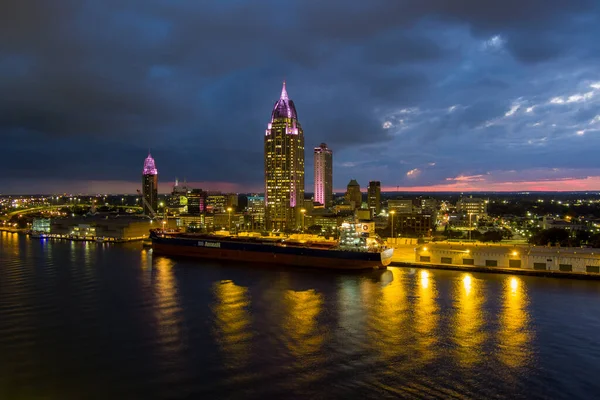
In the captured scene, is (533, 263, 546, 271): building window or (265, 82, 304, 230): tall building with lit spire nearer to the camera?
(533, 263, 546, 271): building window

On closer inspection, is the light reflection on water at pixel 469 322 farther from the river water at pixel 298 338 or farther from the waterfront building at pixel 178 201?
the waterfront building at pixel 178 201

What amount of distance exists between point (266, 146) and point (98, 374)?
143 feet

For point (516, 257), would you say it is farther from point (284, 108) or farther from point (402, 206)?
point (402, 206)

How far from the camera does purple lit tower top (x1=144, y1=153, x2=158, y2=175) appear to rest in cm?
8244

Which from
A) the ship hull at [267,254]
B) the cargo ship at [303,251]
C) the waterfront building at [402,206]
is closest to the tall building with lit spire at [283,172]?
the waterfront building at [402,206]

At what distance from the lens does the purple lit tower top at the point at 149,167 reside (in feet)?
270

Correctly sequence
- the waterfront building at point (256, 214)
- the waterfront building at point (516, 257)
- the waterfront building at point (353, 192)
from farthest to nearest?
the waterfront building at point (353, 192) < the waterfront building at point (256, 214) < the waterfront building at point (516, 257)

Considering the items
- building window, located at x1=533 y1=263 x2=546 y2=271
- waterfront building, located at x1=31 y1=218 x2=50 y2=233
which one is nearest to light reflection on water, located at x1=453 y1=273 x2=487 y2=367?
building window, located at x1=533 y1=263 x2=546 y2=271

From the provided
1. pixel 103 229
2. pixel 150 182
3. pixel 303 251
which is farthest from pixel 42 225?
pixel 150 182

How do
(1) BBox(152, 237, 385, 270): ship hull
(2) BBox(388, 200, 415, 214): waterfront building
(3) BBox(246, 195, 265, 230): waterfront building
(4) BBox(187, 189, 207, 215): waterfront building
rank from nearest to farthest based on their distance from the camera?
(1) BBox(152, 237, 385, 270): ship hull
(3) BBox(246, 195, 265, 230): waterfront building
(2) BBox(388, 200, 415, 214): waterfront building
(4) BBox(187, 189, 207, 215): waterfront building

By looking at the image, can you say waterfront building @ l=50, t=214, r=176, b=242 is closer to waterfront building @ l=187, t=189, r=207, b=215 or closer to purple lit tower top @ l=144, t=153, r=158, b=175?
waterfront building @ l=187, t=189, r=207, b=215

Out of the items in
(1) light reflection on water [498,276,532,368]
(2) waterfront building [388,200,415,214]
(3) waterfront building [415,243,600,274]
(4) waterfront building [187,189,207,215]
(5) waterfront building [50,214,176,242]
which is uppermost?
(4) waterfront building [187,189,207,215]

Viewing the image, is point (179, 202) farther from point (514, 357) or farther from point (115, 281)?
point (514, 357)

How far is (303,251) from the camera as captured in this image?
66.1ft
